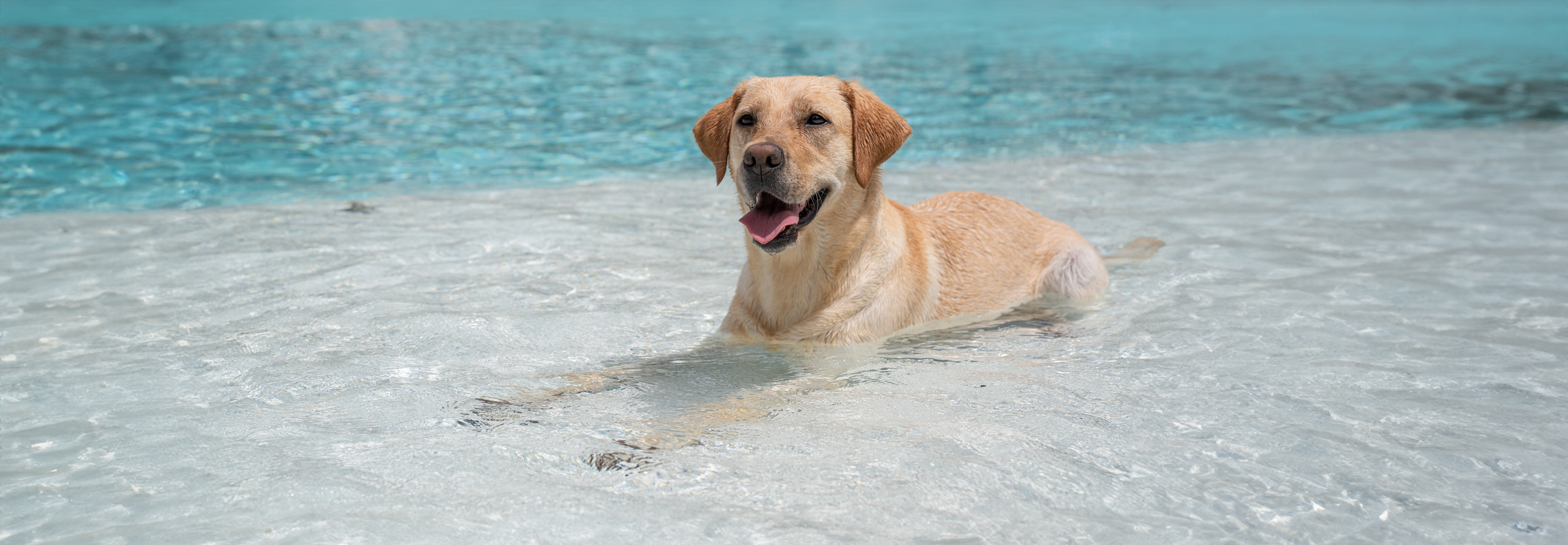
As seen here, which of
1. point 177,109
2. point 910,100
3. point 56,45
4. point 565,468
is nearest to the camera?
point 565,468

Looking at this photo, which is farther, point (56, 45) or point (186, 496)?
point (56, 45)

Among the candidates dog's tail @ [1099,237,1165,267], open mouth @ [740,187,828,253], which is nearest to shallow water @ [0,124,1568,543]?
dog's tail @ [1099,237,1165,267]

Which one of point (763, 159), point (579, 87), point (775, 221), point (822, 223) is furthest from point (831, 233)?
point (579, 87)

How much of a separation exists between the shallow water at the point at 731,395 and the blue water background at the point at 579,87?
3.19 m

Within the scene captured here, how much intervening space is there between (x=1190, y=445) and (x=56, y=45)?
21.8 meters

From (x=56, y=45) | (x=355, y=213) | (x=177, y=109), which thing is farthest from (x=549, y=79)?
(x=56, y=45)

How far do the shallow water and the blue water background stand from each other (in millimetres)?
3191

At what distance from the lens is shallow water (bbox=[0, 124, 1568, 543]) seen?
9.02 feet

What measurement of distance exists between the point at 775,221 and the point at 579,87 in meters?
11.7

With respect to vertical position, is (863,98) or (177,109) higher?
(863,98)

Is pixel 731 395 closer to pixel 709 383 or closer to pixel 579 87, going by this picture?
pixel 709 383

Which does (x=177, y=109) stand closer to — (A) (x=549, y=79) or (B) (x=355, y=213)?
(A) (x=549, y=79)

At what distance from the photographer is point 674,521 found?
2.72 meters

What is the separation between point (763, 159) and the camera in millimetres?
3545
